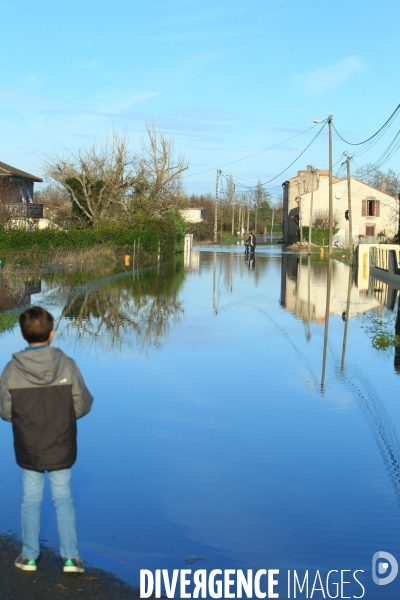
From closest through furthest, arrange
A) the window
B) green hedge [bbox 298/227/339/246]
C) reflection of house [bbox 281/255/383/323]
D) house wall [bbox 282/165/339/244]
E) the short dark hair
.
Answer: the short dark hair, reflection of house [bbox 281/255/383/323], green hedge [bbox 298/227/339/246], the window, house wall [bbox 282/165/339/244]

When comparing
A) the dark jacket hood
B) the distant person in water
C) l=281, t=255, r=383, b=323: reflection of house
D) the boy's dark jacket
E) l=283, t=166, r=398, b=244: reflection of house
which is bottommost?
l=281, t=255, r=383, b=323: reflection of house

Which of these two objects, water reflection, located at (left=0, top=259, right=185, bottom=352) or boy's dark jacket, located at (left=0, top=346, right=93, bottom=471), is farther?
water reflection, located at (left=0, top=259, right=185, bottom=352)

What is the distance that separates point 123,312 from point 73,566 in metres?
14.2

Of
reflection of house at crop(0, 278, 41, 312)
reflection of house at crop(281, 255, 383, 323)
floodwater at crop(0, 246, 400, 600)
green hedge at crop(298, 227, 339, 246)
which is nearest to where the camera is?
floodwater at crop(0, 246, 400, 600)

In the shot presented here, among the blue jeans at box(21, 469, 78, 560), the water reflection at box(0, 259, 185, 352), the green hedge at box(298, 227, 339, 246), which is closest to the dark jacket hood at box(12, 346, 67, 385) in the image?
the blue jeans at box(21, 469, 78, 560)

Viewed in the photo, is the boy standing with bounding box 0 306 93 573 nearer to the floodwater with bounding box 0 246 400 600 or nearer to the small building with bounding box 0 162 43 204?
the floodwater with bounding box 0 246 400 600

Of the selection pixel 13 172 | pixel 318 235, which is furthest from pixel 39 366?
pixel 318 235

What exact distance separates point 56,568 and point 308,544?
5.38 ft

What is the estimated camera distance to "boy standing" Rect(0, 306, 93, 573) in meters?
4.61

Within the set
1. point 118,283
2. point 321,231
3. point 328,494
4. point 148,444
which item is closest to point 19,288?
point 118,283

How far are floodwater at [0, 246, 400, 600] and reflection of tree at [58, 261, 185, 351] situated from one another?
4.6 inches

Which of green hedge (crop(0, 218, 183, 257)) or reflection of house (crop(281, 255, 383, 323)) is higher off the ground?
green hedge (crop(0, 218, 183, 257))

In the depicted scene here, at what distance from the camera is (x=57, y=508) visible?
468 centimetres

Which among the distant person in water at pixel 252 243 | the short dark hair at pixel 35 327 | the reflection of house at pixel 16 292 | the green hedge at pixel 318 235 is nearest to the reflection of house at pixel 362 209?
the green hedge at pixel 318 235
